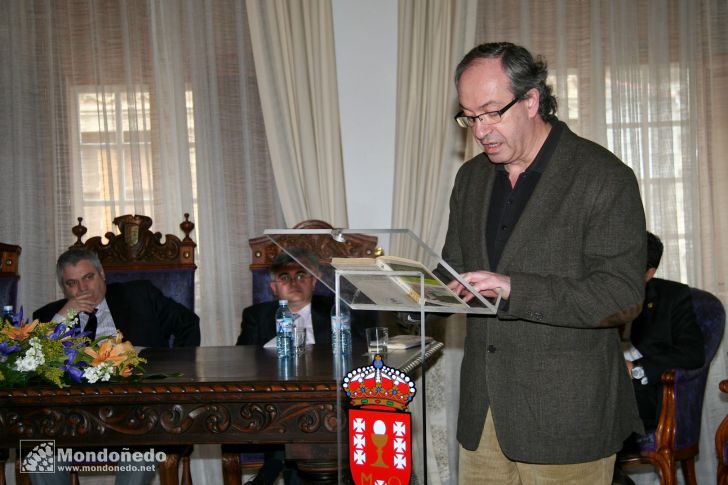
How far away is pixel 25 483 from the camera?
3391 mm

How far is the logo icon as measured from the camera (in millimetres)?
2480

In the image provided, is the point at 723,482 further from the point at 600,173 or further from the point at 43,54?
the point at 43,54

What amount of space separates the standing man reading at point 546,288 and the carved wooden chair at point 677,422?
157 centimetres

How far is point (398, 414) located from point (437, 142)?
267 cm

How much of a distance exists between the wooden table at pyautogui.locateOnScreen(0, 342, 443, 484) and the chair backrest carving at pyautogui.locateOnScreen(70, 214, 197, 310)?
155 centimetres

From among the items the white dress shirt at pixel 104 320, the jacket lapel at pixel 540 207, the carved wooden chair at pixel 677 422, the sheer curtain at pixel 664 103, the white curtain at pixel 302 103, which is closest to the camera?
the jacket lapel at pixel 540 207

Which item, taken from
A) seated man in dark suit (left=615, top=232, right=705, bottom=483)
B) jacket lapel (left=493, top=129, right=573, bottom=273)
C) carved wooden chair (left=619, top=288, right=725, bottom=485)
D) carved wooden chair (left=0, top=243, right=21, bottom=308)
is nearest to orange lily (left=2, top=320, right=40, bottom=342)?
carved wooden chair (left=0, top=243, right=21, bottom=308)

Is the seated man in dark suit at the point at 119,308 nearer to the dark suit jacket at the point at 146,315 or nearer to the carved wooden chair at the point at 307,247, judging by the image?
the dark suit jacket at the point at 146,315

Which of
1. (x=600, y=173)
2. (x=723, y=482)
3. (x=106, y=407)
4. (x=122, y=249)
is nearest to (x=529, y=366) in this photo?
(x=600, y=173)

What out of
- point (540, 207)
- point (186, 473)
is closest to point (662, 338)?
point (540, 207)

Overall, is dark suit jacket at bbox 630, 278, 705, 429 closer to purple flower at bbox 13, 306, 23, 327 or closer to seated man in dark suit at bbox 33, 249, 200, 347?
seated man in dark suit at bbox 33, 249, 200, 347

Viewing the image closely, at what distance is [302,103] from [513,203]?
261 cm

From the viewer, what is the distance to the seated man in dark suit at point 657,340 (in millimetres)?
3438

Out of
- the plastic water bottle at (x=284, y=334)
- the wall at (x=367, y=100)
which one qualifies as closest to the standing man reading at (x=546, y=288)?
the plastic water bottle at (x=284, y=334)
